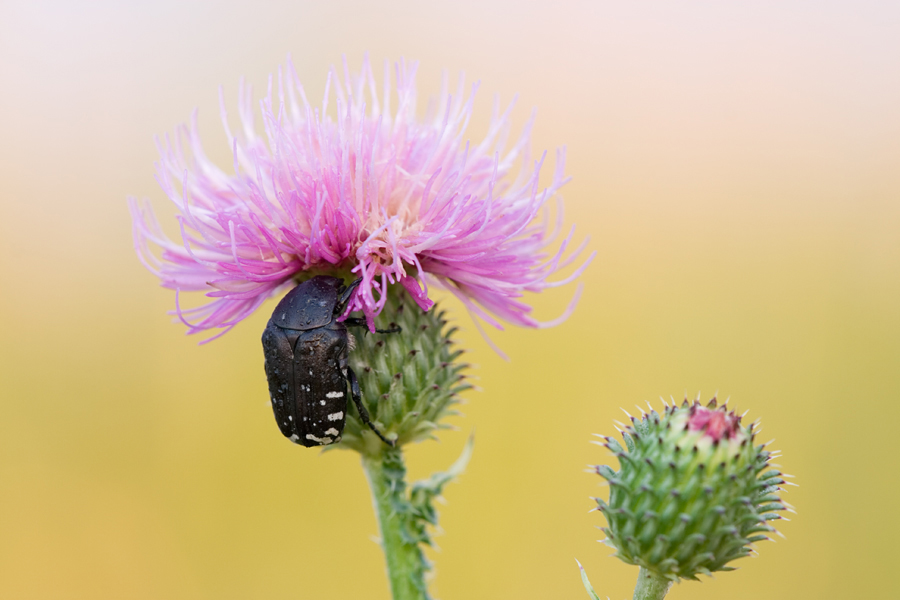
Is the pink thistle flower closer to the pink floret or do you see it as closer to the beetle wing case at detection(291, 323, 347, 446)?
the beetle wing case at detection(291, 323, 347, 446)

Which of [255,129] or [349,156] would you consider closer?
[349,156]

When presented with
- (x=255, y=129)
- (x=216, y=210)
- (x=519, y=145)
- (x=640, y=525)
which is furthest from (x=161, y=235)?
(x=640, y=525)

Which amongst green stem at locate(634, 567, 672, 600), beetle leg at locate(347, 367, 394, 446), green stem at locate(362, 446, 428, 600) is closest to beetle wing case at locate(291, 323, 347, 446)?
beetle leg at locate(347, 367, 394, 446)

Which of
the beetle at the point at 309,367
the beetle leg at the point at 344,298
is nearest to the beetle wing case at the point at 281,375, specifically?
the beetle at the point at 309,367

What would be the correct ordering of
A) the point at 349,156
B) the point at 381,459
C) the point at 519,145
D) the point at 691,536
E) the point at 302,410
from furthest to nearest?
the point at 519,145
the point at 381,459
the point at 349,156
the point at 302,410
the point at 691,536

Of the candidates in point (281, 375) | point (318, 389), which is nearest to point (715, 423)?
point (318, 389)

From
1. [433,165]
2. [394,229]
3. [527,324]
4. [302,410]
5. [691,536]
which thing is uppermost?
[433,165]

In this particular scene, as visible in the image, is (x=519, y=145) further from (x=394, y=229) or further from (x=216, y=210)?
(x=216, y=210)

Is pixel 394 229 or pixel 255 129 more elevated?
pixel 255 129
